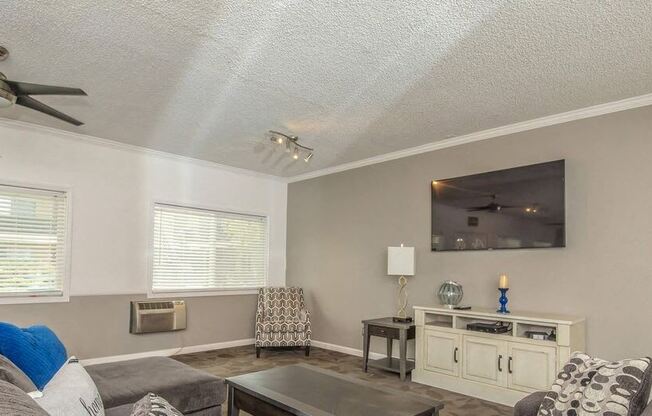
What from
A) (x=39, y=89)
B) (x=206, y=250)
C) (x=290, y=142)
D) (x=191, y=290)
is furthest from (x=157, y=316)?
(x=39, y=89)

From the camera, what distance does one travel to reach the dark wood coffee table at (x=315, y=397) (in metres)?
2.41

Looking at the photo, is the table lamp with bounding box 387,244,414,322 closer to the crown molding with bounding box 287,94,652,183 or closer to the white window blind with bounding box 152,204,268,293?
the crown molding with bounding box 287,94,652,183

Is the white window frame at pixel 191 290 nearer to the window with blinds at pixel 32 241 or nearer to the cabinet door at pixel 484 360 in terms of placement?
the window with blinds at pixel 32 241

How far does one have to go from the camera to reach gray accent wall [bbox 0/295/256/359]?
185 inches

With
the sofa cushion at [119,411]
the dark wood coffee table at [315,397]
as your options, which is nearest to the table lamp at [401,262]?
the dark wood coffee table at [315,397]

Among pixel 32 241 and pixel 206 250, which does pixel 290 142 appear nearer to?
pixel 206 250

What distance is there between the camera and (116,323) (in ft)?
17.1

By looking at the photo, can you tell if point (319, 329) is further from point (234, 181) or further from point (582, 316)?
point (582, 316)

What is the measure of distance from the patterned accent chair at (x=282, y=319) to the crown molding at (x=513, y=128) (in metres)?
1.91

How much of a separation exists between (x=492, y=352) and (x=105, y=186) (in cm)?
457

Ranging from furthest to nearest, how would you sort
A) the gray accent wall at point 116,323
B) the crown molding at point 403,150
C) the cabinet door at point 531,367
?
the gray accent wall at point 116,323 → the crown molding at point 403,150 → the cabinet door at point 531,367

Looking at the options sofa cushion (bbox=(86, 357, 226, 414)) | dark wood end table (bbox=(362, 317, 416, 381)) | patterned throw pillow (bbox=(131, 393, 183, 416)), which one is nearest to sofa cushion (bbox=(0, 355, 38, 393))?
patterned throw pillow (bbox=(131, 393, 183, 416))

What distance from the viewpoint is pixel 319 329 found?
6379 millimetres

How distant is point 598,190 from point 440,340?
6.57ft
